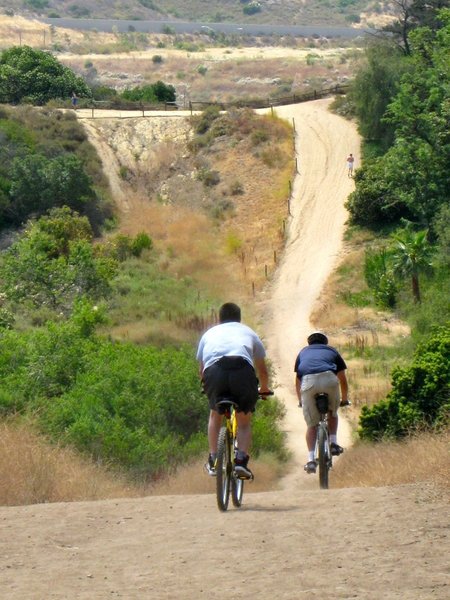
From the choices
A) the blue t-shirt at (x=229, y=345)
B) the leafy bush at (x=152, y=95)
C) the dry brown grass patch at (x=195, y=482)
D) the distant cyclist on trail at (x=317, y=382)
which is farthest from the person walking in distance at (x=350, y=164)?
the blue t-shirt at (x=229, y=345)

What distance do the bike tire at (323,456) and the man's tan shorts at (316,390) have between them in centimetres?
14

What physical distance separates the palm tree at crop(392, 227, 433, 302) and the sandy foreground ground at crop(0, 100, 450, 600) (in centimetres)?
2626

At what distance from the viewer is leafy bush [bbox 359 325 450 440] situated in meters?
17.6

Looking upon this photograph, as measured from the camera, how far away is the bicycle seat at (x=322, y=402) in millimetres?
10961

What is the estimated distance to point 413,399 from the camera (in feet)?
59.2

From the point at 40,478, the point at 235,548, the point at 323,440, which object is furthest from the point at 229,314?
the point at 235,548

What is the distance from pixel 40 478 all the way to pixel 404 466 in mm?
3368

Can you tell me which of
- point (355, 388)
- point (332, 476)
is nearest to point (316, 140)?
point (355, 388)

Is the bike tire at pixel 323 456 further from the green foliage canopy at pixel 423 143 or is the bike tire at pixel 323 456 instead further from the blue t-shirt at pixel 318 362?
the green foliage canopy at pixel 423 143

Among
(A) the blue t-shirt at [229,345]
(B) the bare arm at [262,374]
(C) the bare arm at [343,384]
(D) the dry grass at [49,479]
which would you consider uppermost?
(A) the blue t-shirt at [229,345]

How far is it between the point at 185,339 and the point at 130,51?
8964 cm

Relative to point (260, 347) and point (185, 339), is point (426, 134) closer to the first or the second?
point (185, 339)

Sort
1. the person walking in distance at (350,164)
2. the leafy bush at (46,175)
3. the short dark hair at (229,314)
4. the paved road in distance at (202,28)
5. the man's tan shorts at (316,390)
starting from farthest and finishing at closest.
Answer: the paved road in distance at (202,28) < the person walking in distance at (350,164) < the leafy bush at (46,175) < the man's tan shorts at (316,390) < the short dark hair at (229,314)

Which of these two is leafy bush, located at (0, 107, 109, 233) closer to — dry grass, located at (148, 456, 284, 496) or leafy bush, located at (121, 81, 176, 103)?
leafy bush, located at (121, 81, 176, 103)
